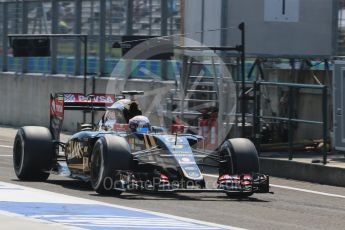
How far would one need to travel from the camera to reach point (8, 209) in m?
11.9

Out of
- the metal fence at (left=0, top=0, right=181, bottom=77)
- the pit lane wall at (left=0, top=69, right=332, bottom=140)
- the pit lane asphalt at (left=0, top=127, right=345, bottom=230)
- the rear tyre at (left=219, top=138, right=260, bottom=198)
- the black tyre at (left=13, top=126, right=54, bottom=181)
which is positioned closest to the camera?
the pit lane asphalt at (left=0, top=127, right=345, bottom=230)

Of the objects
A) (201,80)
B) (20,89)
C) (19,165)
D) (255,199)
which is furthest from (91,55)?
(255,199)

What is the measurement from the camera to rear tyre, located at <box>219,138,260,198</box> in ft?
49.2

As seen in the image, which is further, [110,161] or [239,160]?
[239,160]

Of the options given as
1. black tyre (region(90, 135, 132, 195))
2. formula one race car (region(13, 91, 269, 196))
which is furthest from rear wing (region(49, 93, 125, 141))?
black tyre (region(90, 135, 132, 195))

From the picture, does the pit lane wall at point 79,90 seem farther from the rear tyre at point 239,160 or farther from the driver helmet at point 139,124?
the rear tyre at point 239,160

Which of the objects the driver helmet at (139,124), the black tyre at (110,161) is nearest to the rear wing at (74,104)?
the driver helmet at (139,124)

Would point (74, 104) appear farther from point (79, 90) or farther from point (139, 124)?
point (79, 90)

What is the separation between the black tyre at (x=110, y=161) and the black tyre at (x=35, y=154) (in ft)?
6.76

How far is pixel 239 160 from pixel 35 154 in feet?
10.9

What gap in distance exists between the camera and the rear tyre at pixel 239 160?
15007 mm

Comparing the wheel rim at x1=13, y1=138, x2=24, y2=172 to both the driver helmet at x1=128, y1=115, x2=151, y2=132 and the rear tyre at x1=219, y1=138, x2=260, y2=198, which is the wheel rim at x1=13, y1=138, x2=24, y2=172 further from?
the rear tyre at x1=219, y1=138, x2=260, y2=198

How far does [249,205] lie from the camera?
555 inches

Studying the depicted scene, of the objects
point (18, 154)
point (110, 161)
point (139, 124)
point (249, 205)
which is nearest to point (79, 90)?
point (18, 154)
